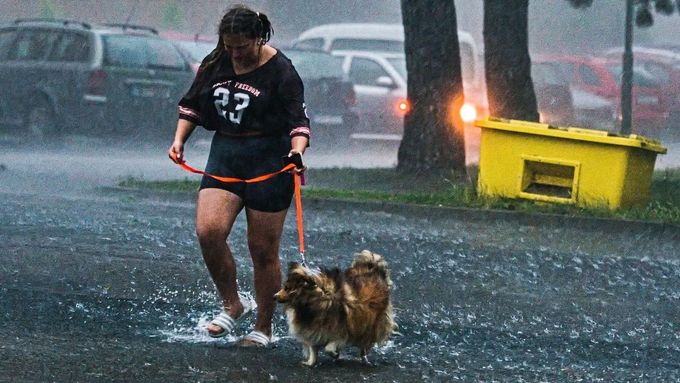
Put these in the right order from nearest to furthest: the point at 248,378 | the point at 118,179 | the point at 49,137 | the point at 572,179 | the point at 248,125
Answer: the point at 248,378 → the point at 248,125 → the point at 572,179 → the point at 118,179 → the point at 49,137

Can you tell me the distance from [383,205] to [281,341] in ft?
26.2

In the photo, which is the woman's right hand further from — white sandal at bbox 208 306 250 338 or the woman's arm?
white sandal at bbox 208 306 250 338

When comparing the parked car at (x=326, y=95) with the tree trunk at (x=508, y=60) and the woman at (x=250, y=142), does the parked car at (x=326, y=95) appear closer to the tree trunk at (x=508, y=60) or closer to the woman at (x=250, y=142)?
the tree trunk at (x=508, y=60)

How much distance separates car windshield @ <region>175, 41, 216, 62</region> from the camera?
81.5 ft

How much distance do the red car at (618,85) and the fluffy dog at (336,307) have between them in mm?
23164

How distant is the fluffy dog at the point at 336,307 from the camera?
631 centimetres

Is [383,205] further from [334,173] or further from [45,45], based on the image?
[45,45]

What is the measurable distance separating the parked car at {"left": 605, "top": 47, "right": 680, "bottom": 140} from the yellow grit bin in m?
16.3

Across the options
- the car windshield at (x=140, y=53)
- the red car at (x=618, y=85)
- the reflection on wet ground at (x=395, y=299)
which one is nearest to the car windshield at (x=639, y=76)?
the red car at (x=618, y=85)

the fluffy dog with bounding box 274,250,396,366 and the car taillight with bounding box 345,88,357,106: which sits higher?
the car taillight with bounding box 345,88,357,106

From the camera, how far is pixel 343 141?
25.1 meters

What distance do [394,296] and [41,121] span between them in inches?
619

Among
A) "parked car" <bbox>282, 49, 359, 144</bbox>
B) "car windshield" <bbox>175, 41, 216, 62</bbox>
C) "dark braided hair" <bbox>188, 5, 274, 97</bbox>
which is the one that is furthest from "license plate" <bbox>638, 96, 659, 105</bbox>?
"dark braided hair" <bbox>188, 5, 274, 97</bbox>

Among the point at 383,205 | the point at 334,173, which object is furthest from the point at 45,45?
the point at 383,205
